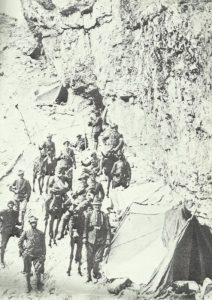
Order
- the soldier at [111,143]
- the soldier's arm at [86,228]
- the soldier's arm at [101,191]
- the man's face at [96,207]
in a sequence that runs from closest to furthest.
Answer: the soldier's arm at [86,228], the man's face at [96,207], the soldier's arm at [101,191], the soldier at [111,143]

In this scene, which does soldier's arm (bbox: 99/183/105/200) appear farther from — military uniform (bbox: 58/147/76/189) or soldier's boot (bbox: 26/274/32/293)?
soldier's boot (bbox: 26/274/32/293)

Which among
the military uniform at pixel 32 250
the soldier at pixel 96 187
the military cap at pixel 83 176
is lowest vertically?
the military uniform at pixel 32 250

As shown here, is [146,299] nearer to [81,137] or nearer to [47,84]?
[81,137]

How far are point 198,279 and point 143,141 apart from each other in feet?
5.39

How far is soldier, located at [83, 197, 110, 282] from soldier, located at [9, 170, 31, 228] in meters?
0.66

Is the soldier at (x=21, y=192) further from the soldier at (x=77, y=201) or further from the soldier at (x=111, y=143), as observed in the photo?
the soldier at (x=111, y=143)

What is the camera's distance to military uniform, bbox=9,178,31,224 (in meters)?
5.70

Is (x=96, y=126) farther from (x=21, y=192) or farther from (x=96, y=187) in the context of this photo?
(x=21, y=192)

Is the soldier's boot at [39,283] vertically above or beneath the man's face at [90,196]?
beneath

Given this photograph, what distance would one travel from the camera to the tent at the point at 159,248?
18.0 ft

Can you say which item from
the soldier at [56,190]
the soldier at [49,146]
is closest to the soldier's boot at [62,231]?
the soldier at [56,190]

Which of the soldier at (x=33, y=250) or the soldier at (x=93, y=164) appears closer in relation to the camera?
the soldier at (x=33, y=250)

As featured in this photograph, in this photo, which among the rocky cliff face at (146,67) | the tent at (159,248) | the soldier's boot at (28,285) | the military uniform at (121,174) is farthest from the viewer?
the rocky cliff face at (146,67)

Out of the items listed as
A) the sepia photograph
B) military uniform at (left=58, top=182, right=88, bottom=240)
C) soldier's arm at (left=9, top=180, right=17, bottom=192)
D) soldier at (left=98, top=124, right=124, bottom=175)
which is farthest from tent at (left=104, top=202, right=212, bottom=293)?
soldier's arm at (left=9, top=180, right=17, bottom=192)
